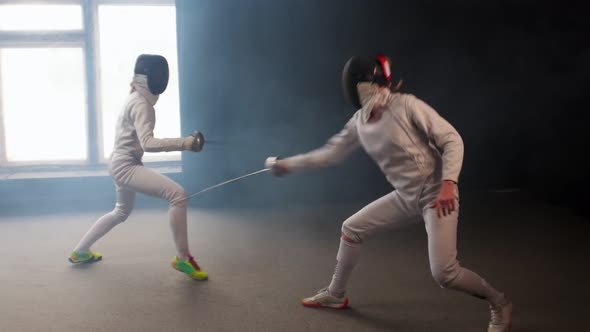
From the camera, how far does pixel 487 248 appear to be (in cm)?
329

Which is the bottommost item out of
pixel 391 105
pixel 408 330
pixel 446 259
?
pixel 408 330

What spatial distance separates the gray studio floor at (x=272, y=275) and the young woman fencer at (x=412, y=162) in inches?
12.1

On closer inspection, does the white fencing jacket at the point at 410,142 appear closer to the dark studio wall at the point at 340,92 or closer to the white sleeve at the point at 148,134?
the white sleeve at the point at 148,134

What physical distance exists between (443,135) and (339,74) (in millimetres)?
2557

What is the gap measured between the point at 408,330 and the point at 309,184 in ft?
7.75

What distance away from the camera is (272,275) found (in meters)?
2.88

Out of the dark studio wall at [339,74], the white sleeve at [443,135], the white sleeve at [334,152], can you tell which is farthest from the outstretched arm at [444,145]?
the dark studio wall at [339,74]

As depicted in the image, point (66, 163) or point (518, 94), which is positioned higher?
point (518, 94)

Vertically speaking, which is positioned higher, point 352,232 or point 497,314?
point 352,232

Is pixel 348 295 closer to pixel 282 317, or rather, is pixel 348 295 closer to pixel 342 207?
pixel 282 317

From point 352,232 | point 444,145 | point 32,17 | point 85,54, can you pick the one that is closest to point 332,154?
point 352,232

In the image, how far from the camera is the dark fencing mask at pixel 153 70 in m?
2.75

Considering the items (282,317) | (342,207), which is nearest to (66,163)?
(342,207)

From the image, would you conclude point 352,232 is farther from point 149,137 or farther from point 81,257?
point 81,257
